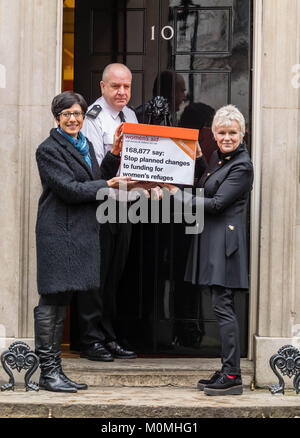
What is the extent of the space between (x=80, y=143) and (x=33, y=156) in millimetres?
651

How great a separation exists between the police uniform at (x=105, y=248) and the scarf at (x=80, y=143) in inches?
16.2

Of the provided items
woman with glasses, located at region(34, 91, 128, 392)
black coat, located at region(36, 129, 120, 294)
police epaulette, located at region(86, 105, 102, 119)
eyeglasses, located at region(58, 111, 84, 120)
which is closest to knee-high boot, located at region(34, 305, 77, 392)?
woman with glasses, located at region(34, 91, 128, 392)

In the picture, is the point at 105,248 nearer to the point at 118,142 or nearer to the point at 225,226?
the point at 118,142

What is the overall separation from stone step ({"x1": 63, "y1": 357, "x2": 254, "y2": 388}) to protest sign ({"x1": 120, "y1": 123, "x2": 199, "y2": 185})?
1536mm

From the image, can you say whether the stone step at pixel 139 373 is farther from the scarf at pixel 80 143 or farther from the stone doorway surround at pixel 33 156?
the scarf at pixel 80 143

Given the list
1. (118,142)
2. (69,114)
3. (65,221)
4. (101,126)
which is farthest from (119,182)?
(101,126)

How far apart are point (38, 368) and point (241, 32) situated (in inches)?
121

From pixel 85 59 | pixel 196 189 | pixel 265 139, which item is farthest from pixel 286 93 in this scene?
pixel 85 59

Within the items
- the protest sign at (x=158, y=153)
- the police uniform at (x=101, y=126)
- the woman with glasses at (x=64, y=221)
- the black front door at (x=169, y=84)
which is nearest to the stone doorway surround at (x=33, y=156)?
the police uniform at (x=101, y=126)

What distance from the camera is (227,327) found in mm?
7297

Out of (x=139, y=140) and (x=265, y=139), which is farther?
(x=265, y=139)

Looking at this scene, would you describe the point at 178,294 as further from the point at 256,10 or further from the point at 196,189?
the point at 256,10

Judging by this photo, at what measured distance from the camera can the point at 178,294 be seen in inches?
328

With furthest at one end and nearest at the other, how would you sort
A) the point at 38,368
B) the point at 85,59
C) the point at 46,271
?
the point at 85,59 < the point at 38,368 < the point at 46,271
